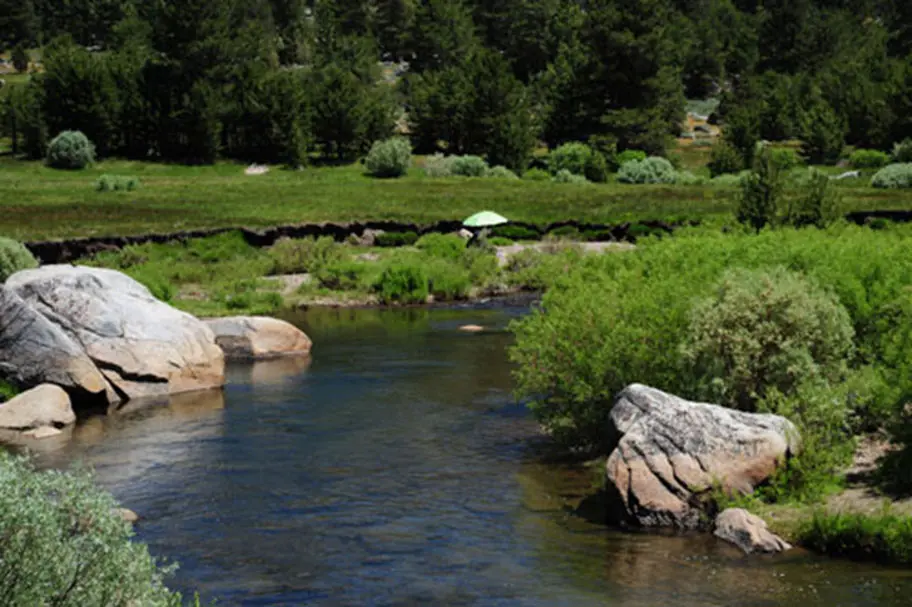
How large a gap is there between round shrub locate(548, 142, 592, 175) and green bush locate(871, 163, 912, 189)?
72.6 ft

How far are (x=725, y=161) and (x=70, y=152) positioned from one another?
49171 mm

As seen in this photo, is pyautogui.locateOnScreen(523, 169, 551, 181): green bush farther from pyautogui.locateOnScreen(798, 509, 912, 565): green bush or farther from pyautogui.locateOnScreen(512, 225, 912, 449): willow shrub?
pyautogui.locateOnScreen(798, 509, 912, 565): green bush

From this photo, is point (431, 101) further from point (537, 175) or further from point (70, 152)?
point (70, 152)

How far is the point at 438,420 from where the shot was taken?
83.9 feet

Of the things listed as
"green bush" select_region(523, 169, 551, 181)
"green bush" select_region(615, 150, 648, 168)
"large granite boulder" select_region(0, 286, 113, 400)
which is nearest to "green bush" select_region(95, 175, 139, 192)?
"green bush" select_region(523, 169, 551, 181)

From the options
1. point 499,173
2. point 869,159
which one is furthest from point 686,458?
point 869,159

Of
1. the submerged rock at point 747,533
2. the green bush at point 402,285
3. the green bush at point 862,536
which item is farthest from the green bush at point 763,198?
the green bush at point 862,536

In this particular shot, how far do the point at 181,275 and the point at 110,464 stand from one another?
2633 cm

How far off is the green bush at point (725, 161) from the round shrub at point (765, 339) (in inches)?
3095

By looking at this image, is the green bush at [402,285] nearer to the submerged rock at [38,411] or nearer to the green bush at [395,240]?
the green bush at [395,240]

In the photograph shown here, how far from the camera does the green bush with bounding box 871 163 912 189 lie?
8012 cm

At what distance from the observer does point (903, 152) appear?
9212 centimetres

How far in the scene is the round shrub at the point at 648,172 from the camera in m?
92.1

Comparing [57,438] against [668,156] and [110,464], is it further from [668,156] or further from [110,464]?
[668,156]
